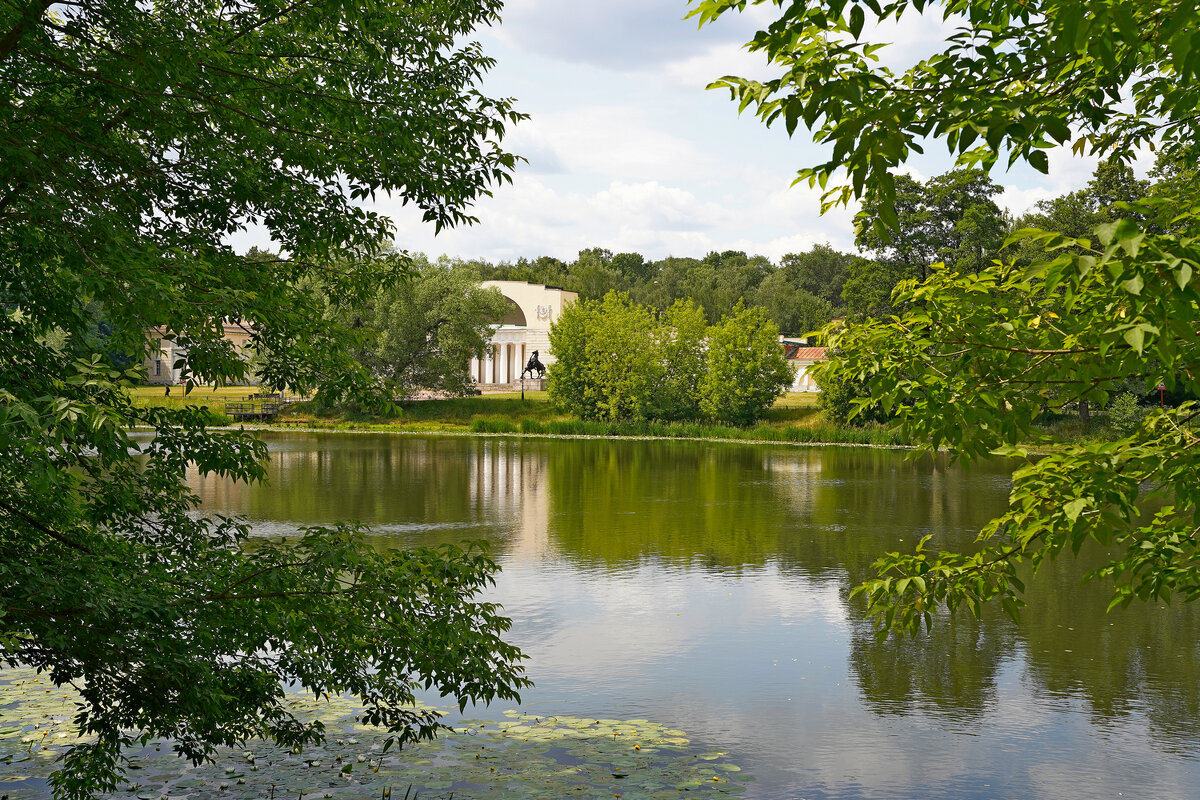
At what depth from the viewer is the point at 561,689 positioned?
1114 centimetres

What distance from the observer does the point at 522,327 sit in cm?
8831

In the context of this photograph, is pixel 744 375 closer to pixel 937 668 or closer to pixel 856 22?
pixel 937 668

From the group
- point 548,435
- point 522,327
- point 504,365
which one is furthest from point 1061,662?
point 504,365

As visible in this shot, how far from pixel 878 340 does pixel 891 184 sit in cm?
210

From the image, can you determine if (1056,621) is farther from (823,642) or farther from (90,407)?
(90,407)

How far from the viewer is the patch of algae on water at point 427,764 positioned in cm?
817

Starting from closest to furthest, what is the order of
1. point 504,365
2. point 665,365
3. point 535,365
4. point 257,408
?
point 665,365 → point 257,408 → point 535,365 → point 504,365

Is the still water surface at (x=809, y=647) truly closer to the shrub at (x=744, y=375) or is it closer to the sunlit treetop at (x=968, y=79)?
the sunlit treetop at (x=968, y=79)

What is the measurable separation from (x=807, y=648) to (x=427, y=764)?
600 centimetres

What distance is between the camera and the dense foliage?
57375mm

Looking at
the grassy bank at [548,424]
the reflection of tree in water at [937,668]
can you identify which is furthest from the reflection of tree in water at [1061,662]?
the grassy bank at [548,424]

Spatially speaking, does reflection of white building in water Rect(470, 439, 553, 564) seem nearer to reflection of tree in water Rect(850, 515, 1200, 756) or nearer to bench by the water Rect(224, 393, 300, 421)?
reflection of tree in water Rect(850, 515, 1200, 756)

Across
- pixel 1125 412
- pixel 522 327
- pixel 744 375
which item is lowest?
pixel 1125 412

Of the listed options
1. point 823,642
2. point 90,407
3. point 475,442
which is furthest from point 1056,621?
point 475,442
